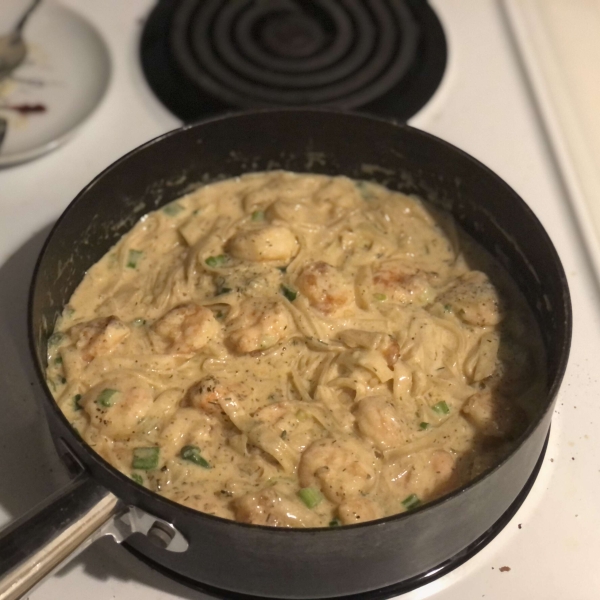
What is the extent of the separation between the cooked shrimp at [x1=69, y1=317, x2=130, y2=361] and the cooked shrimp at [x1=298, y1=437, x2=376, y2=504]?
0.67 metres

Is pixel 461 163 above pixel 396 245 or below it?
above

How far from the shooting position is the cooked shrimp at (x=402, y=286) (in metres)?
2.41

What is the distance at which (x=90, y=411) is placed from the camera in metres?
2.11

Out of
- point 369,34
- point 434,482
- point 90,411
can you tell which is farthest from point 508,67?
point 90,411

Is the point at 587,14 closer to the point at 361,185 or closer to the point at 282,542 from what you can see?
the point at 361,185

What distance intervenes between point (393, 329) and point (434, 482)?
0.52 m

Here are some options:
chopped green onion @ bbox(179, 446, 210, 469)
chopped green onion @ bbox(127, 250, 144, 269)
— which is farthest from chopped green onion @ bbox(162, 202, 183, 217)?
chopped green onion @ bbox(179, 446, 210, 469)

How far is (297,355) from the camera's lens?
7.51 ft

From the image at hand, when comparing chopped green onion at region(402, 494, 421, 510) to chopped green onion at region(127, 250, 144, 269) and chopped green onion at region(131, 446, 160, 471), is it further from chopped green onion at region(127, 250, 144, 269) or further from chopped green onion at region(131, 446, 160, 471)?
chopped green onion at region(127, 250, 144, 269)

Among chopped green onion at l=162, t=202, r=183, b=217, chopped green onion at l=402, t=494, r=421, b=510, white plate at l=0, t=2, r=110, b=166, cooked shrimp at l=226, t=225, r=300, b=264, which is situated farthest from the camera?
white plate at l=0, t=2, r=110, b=166

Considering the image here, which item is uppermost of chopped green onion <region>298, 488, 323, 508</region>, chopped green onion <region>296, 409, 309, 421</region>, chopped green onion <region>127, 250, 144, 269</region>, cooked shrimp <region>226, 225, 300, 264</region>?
chopped green onion <region>127, 250, 144, 269</region>

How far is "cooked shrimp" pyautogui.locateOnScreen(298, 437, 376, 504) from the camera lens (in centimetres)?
193

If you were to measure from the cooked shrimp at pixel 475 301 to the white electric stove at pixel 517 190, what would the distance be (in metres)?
0.25

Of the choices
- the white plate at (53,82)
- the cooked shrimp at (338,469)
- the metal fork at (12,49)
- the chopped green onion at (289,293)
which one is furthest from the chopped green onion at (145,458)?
the metal fork at (12,49)
